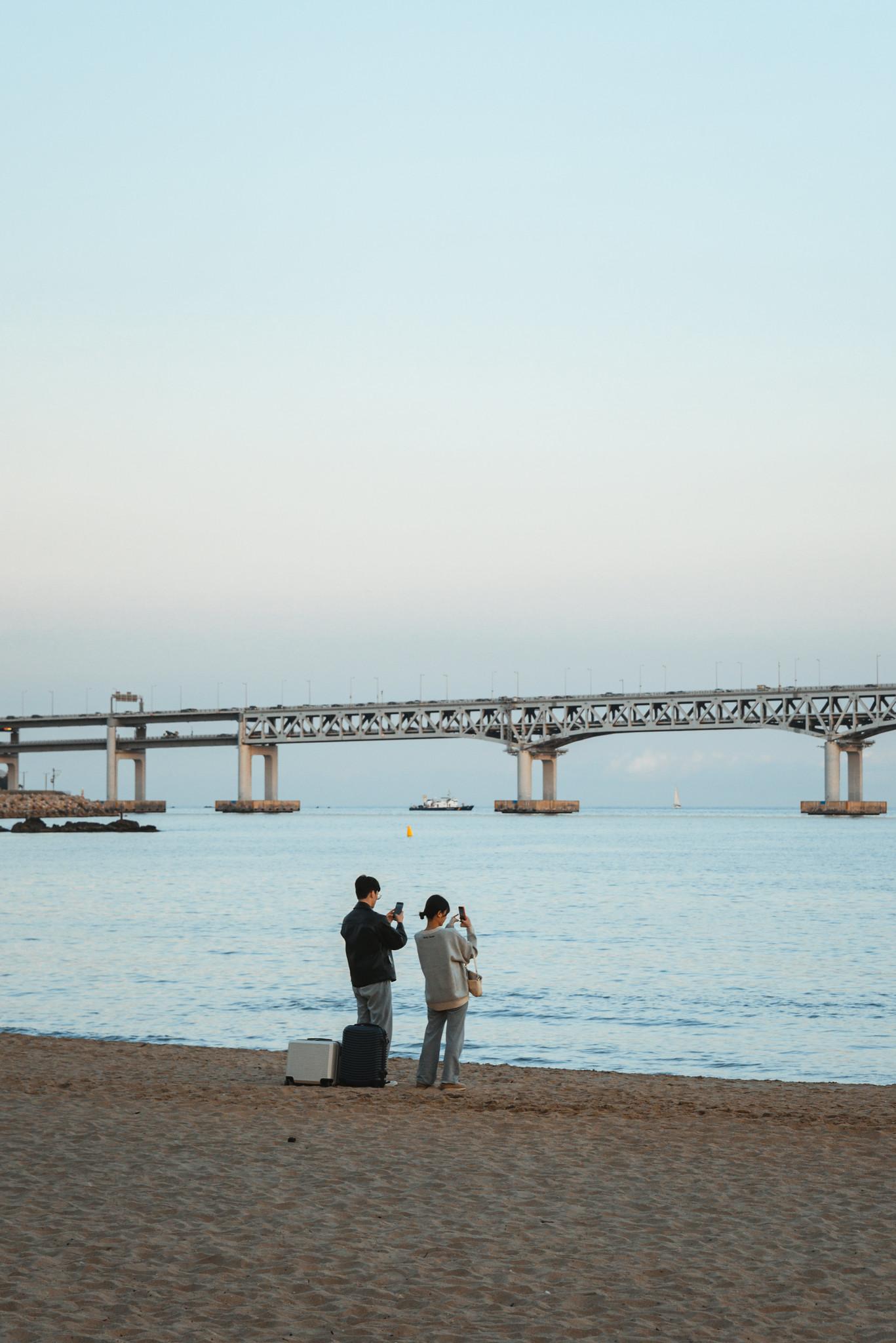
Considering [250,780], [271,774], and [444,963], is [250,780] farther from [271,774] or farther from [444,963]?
[444,963]

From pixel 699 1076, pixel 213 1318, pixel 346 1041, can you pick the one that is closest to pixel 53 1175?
pixel 213 1318

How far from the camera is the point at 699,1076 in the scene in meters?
16.8

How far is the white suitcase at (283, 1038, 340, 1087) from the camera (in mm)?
14352

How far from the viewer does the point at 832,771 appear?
513 ft

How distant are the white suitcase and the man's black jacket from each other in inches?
53.6

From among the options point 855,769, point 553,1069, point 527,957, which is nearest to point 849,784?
point 855,769

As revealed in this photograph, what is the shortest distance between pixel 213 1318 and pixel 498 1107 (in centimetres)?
697

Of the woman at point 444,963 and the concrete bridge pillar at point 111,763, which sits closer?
the woman at point 444,963

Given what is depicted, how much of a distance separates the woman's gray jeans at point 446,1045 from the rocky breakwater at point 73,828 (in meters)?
116

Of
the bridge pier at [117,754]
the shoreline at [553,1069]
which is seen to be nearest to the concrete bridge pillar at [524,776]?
the bridge pier at [117,754]

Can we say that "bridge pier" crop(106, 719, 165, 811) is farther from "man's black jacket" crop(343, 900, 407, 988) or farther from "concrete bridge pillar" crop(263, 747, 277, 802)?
"man's black jacket" crop(343, 900, 407, 988)

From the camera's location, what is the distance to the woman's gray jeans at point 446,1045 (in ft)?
44.0

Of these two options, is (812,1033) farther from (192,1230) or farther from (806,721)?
(806,721)

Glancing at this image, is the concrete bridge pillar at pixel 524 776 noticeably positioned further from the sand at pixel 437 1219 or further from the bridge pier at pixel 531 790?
the sand at pixel 437 1219
